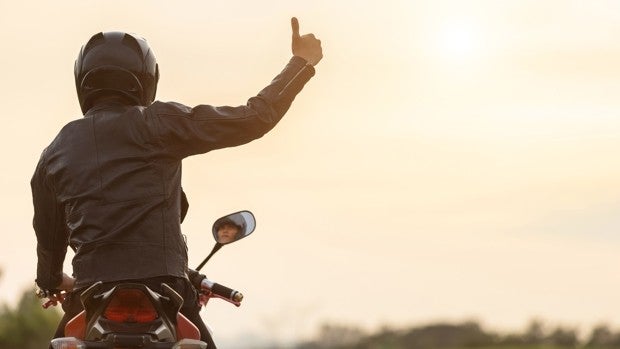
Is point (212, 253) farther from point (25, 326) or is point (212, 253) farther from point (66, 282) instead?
point (25, 326)

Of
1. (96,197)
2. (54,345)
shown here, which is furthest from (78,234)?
(54,345)

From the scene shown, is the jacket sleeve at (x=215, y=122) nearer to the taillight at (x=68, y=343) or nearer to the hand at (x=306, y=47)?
the hand at (x=306, y=47)

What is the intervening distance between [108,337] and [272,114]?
61.4 inches

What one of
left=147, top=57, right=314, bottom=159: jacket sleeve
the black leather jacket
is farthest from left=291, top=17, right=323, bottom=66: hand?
left=147, top=57, right=314, bottom=159: jacket sleeve

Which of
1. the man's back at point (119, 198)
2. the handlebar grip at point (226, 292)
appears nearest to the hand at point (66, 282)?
the man's back at point (119, 198)

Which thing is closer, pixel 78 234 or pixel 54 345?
pixel 54 345

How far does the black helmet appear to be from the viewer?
7.97m

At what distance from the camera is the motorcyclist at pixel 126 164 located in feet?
24.3

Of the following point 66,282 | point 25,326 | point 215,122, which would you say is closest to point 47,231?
point 66,282

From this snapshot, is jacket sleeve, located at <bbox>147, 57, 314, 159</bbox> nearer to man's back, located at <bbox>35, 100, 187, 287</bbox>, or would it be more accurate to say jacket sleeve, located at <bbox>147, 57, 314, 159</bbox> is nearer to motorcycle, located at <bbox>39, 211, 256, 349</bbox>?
man's back, located at <bbox>35, 100, 187, 287</bbox>

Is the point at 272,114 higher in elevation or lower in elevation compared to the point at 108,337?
higher

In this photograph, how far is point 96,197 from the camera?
753cm

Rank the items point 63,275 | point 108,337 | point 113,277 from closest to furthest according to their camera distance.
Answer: point 108,337 < point 113,277 < point 63,275

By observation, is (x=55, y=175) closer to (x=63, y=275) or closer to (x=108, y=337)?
(x=63, y=275)
